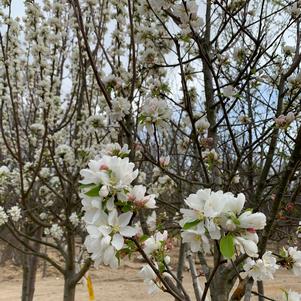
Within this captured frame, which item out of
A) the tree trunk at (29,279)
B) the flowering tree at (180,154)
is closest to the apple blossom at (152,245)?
the flowering tree at (180,154)

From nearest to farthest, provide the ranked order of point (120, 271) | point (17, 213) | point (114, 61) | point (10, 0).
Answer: point (10, 0), point (114, 61), point (17, 213), point (120, 271)

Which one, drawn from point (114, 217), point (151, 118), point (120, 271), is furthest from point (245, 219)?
point (120, 271)

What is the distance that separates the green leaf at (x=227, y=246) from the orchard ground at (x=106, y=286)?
949 cm

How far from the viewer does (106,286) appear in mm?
14062

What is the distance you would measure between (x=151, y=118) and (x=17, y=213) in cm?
309

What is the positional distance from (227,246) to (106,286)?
13780mm

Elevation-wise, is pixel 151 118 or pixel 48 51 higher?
pixel 48 51

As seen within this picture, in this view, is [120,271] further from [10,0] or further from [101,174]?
[101,174]

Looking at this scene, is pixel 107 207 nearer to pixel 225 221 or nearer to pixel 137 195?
pixel 137 195

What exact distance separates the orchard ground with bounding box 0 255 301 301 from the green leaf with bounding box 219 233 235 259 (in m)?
9.49

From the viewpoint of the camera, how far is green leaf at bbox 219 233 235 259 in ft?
3.37

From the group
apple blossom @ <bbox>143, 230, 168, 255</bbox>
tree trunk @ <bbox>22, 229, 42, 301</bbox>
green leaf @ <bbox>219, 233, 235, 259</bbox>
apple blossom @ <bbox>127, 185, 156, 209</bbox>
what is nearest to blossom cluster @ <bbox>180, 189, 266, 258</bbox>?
green leaf @ <bbox>219, 233, 235, 259</bbox>

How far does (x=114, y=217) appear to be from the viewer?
1.15 m

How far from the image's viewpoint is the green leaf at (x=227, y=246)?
1028mm
